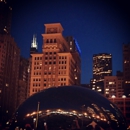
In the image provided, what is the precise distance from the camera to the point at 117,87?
118 metres

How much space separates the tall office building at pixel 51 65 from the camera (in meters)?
85.2

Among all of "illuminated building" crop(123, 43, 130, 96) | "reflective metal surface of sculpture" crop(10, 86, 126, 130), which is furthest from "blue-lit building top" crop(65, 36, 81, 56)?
"reflective metal surface of sculpture" crop(10, 86, 126, 130)

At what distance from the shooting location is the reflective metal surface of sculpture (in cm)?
820

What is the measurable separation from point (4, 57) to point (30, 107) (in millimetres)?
90975

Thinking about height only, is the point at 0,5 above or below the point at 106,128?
above

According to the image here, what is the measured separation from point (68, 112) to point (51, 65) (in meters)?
78.8

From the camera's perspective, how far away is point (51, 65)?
8706 cm

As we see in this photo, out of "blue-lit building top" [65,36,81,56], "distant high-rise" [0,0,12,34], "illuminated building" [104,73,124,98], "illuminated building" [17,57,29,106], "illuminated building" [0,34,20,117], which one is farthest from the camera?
"blue-lit building top" [65,36,81,56]

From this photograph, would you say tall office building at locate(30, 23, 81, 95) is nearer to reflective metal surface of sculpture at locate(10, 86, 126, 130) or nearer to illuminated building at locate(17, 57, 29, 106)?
illuminated building at locate(17, 57, 29, 106)

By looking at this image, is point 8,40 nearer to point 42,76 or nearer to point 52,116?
point 42,76

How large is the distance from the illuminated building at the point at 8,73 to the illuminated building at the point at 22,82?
9.32m

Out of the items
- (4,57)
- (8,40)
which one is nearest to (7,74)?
(4,57)

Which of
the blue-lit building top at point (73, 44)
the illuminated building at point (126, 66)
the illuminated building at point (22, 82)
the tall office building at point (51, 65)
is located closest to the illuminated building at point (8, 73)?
the illuminated building at point (22, 82)

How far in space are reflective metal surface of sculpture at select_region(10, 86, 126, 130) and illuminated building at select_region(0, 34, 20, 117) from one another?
3439 inches
